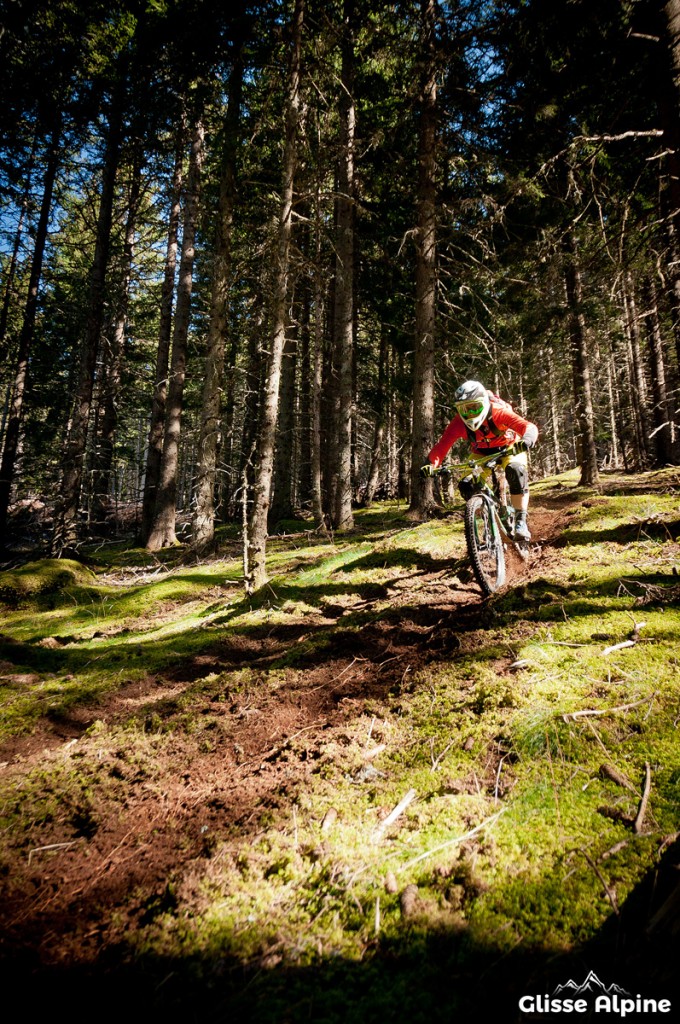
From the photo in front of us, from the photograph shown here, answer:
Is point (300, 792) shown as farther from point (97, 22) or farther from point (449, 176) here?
point (97, 22)

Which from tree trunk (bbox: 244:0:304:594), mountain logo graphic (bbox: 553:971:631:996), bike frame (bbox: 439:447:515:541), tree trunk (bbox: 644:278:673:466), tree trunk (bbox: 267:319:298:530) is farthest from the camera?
tree trunk (bbox: 644:278:673:466)

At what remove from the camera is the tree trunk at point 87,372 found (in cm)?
1146

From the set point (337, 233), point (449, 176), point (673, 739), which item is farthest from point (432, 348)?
point (673, 739)

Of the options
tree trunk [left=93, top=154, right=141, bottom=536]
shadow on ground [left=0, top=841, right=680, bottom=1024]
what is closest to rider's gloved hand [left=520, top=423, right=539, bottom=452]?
shadow on ground [left=0, top=841, right=680, bottom=1024]

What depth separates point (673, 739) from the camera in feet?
8.30

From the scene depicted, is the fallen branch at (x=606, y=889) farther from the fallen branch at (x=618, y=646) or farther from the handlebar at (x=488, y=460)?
the handlebar at (x=488, y=460)

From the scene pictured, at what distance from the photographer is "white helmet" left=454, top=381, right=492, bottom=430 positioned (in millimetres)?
5594

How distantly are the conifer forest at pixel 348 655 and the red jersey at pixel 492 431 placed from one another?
178cm

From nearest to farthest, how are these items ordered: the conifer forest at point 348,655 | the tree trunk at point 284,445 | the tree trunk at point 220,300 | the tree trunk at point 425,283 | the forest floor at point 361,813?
1. the forest floor at point 361,813
2. the conifer forest at point 348,655
3. the tree trunk at point 220,300
4. the tree trunk at point 425,283
5. the tree trunk at point 284,445

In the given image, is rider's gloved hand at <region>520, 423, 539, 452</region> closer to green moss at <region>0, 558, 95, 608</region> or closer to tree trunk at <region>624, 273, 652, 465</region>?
green moss at <region>0, 558, 95, 608</region>

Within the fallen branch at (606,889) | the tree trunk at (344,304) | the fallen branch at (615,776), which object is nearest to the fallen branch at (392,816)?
the fallen branch at (606,889)

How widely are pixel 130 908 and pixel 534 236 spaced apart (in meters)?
17.5

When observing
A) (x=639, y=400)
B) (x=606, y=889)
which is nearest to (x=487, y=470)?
(x=606, y=889)

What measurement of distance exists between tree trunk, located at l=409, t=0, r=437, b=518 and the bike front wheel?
4303mm
